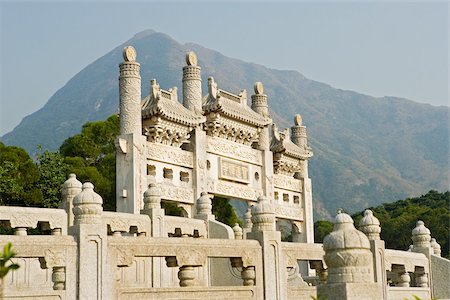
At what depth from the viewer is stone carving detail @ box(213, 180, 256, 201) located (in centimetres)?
2155

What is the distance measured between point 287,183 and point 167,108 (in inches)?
291

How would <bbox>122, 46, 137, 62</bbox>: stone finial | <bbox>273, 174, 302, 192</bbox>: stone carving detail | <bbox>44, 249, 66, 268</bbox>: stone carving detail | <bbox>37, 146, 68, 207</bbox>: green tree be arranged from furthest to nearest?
<bbox>273, 174, 302, 192</bbox>: stone carving detail, <bbox>37, 146, 68, 207</bbox>: green tree, <bbox>122, 46, 137, 62</bbox>: stone finial, <bbox>44, 249, 66, 268</bbox>: stone carving detail

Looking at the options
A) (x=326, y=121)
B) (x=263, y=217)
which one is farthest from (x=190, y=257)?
(x=326, y=121)

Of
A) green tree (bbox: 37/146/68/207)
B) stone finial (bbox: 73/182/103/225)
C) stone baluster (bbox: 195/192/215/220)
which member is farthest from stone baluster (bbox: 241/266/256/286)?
green tree (bbox: 37/146/68/207)

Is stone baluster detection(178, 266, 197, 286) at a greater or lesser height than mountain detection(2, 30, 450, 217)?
lesser

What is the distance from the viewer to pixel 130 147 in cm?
1844

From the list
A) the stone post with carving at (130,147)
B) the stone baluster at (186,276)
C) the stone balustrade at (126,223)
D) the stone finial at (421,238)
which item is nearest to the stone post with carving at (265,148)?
the stone post with carving at (130,147)

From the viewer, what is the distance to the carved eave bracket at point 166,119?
19391 mm

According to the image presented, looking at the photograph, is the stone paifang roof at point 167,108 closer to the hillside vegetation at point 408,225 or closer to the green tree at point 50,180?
the green tree at point 50,180

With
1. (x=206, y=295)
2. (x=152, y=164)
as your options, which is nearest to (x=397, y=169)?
(x=152, y=164)

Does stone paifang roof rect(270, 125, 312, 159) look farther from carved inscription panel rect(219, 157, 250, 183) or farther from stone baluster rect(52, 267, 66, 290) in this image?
stone baluster rect(52, 267, 66, 290)

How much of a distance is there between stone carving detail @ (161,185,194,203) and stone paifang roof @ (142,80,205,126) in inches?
74.4

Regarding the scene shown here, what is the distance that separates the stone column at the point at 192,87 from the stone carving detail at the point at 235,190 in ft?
7.73

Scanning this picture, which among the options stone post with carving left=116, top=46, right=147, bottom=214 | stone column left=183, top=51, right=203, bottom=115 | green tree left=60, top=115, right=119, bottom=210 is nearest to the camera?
stone post with carving left=116, top=46, right=147, bottom=214
